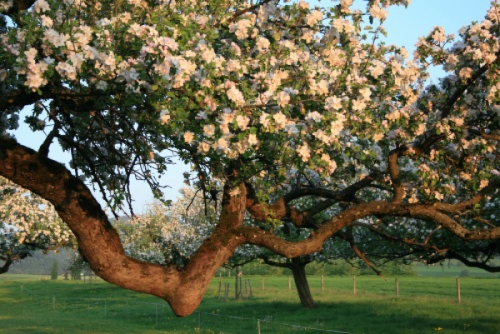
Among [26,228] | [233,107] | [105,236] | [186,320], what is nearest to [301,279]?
[186,320]

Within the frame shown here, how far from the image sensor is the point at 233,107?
8.52 m

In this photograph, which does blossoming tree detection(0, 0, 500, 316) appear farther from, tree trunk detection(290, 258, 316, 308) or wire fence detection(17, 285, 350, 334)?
tree trunk detection(290, 258, 316, 308)

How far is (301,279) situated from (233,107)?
34789mm

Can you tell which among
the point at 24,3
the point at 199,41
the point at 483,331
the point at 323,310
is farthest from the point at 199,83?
the point at 323,310

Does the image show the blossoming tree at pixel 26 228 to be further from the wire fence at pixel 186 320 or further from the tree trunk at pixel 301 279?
the tree trunk at pixel 301 279

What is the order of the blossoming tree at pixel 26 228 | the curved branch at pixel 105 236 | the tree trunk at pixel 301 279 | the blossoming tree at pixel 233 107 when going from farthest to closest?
the tree trunk at pixel 301 279, the blossoming tree at pixel 26 228, the curved branch at pixel 105 236, the blossoming tree at pixel 233 107

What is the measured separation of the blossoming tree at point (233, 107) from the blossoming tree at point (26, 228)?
1958 cm

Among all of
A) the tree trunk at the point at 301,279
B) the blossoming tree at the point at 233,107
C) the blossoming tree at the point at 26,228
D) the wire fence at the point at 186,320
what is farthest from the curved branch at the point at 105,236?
the tree trunk at the point at 301,279

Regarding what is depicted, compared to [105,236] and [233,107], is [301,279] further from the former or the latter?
[233,107]

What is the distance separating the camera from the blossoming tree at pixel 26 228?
31461mm

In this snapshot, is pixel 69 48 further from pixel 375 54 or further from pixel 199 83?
pixel 375 54

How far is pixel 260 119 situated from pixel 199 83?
3.15 feet

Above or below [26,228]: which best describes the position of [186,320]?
below

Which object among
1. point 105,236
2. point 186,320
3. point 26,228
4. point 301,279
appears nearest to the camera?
point 105,236
